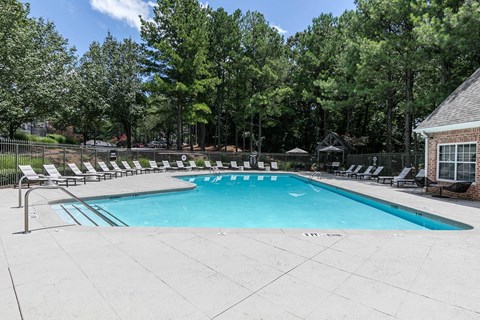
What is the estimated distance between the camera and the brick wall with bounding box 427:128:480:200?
31.0 ft

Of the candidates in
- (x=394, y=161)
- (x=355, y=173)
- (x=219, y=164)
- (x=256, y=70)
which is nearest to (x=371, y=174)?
(x=355, y=173)

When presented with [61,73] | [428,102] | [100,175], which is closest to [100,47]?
[61,73]

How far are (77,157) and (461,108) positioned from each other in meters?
18.0

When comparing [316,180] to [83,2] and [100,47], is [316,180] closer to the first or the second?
[83,2]

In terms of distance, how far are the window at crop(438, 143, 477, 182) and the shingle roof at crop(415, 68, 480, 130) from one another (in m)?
0.94

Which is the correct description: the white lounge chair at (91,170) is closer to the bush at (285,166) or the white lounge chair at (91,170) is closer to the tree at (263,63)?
the bush at (285,166)

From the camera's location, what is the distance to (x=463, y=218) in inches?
256

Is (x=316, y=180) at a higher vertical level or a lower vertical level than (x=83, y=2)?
lower

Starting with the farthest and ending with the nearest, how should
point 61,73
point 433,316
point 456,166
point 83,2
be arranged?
point 61,73 < point 83,2 < point 456,166 < point 433,316

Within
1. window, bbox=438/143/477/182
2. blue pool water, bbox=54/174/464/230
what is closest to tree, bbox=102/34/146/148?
blue pool water, bbox=54/174/464/230

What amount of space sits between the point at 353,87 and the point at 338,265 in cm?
1874

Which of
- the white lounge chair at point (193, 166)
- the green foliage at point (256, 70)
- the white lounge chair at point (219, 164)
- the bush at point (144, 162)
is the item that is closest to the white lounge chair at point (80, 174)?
the green foliage at point (256, 70)

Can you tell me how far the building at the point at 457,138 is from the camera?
9.54m

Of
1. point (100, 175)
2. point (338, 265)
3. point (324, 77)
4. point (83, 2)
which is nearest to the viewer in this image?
point (338, 265)
